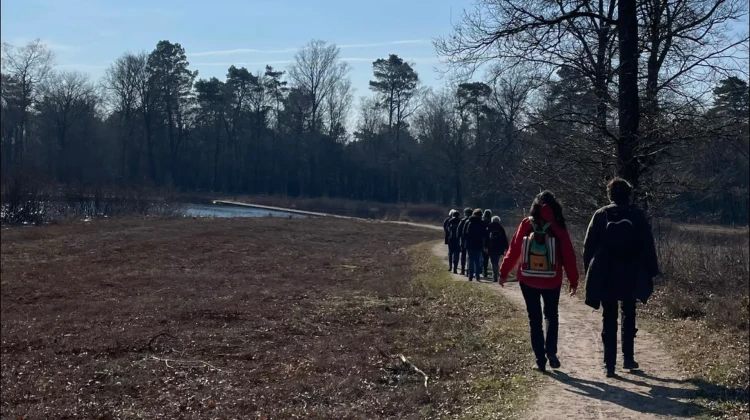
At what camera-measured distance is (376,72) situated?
76375 mm

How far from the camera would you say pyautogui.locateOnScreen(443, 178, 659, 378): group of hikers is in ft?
23.0

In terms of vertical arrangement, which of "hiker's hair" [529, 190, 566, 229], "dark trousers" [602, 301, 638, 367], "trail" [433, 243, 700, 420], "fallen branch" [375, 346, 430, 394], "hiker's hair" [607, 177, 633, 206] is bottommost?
"fallen branch" [375, 346, 430, 394]

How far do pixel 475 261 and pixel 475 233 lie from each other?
69 centimetres

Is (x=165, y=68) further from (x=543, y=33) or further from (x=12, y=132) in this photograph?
(x=543, y=33)

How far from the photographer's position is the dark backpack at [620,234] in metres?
6.93

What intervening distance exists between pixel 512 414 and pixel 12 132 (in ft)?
235

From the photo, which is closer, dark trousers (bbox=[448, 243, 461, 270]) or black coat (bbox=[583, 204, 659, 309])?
black coat (bbox=[583, 204, 659, 309])

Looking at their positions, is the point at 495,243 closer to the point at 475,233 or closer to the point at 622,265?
the point at 475,233

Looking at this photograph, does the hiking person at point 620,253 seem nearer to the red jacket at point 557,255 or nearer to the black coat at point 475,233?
the red jacket at point 557,255

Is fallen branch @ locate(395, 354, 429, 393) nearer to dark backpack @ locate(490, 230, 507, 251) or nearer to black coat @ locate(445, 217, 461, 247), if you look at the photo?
dark backpack @ locate(490, 230, 507, 251)

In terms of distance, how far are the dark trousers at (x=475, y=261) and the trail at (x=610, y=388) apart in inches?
320

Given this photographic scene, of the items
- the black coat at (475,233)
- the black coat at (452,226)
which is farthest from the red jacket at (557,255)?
the black coat at (452,226)

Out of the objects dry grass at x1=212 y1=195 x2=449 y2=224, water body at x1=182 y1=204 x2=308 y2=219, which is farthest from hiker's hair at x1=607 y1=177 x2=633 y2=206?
water body at x1=182 y1=204 x2=308 y2=219

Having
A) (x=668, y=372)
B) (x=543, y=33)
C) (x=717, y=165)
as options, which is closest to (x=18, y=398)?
(x=668, y=372)
